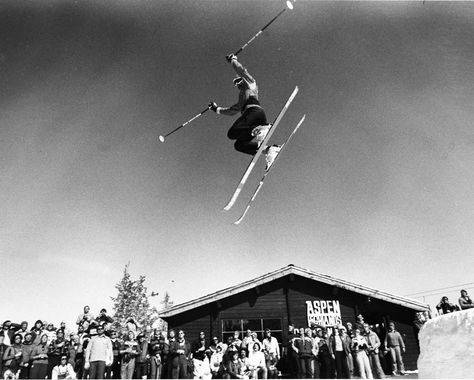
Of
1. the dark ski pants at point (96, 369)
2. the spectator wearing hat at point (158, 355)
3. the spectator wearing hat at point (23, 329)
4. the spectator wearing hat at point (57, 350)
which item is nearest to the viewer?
the dark ski pants at point (96, 369)

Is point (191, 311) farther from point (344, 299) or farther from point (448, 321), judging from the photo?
point (448, 321)

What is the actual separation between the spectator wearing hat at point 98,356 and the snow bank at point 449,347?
19.3 feet

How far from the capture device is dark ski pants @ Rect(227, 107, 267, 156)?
6.57 m

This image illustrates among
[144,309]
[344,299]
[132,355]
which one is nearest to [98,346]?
[132,355]

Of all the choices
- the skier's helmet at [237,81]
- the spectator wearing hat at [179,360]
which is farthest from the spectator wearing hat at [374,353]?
the skier's helmet at [237,81]

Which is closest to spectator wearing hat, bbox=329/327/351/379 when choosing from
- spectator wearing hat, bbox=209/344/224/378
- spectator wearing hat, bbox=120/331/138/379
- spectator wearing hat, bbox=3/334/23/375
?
spectator wearing hat, bbox=209/344/224/378

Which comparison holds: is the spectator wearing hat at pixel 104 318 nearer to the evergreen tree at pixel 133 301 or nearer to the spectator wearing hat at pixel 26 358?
the spectator wearing hat at pixel 26 358

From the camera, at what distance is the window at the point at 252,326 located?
1336 centimetres

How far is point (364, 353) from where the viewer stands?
983 cm

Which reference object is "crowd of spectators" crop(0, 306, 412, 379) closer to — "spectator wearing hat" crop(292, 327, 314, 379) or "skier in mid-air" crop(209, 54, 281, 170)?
"spectator wearing hat" crop(292, 327, 314, 379)

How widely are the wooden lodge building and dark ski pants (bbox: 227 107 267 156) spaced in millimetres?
7807

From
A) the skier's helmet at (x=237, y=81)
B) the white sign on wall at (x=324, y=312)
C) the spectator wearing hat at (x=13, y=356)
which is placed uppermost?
the skier's helmet at (x=237, y=81)

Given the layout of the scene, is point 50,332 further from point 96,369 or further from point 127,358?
point 96,369

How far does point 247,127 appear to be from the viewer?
6.72 metres
